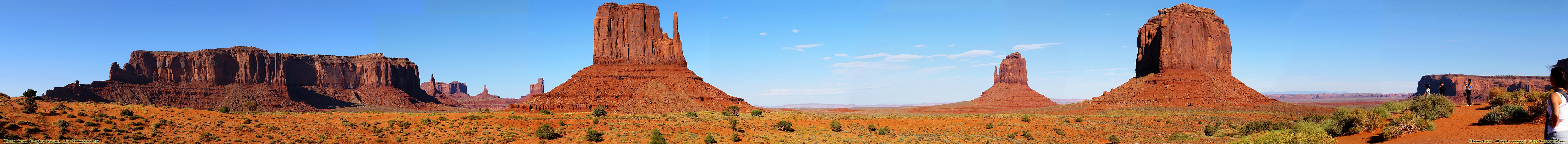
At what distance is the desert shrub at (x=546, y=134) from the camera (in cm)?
3450

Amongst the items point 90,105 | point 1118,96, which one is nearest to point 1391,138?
point 90,105

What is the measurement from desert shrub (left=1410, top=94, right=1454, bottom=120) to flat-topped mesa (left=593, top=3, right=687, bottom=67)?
65224 mm

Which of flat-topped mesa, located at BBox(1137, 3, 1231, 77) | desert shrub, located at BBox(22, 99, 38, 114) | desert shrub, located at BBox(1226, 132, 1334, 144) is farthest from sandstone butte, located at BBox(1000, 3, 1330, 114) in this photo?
desert shrub, located at BBox(22, 99, 38, 114)

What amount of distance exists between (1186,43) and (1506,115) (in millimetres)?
76006

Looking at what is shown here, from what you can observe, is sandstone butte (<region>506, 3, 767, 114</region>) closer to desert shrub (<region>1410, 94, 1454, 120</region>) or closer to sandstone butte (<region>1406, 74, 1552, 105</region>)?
desert shrub (<region>1410, 94, 1454, 120</region>)

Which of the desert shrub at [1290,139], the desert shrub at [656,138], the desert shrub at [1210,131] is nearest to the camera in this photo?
the desert shrub at [1290,139]

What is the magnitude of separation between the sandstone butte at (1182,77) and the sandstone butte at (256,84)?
96.1 m

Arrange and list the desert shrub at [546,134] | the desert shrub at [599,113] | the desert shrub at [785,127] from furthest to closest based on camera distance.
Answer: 1. the desert shrub at [599,113]
2. the desert shrub at [785,127]
3. the desert shrub at [546,134]

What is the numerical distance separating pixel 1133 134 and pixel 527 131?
2906cm

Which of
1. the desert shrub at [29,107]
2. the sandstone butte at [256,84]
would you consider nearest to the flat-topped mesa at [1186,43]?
the desert shrub at [29,107]

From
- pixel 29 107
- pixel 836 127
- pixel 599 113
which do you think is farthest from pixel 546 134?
pixel 29 107

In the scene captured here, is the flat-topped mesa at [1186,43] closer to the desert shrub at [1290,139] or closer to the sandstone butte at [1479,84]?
the sandstone butte at [1479,84]

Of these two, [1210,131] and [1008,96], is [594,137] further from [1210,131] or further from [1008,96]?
[1008,96]

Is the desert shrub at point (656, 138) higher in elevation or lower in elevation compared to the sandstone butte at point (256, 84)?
lower
